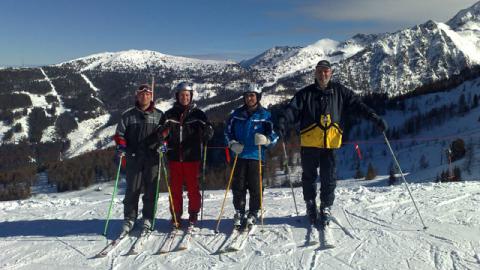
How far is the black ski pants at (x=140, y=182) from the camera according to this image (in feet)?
26.1

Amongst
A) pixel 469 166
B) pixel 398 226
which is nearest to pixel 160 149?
pixel 398 226

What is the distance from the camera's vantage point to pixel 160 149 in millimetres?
7664

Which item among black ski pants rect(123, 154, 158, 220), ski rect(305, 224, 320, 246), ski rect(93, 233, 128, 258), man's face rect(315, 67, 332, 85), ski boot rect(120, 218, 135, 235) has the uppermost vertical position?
man's face rect(315, 67, 332, 85)

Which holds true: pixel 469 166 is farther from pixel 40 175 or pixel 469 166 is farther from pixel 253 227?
pixel 40 175

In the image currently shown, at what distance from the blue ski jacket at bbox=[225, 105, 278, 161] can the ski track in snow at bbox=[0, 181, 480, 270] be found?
1464 millimetres

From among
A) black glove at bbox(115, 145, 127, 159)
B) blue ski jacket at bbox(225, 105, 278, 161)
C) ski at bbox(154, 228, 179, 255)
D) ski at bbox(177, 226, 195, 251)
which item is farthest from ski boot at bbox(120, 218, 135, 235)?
blue ski jacket at bbox(225, 105, 278, 161)

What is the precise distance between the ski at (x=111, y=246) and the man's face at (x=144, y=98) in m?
2.38

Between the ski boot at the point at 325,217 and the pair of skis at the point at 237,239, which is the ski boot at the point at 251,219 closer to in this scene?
the pair of skis at the point at 237,239

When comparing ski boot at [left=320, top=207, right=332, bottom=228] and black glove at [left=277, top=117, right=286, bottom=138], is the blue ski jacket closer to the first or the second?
black glove at [left=277, top=117, right=286, bottom=138]

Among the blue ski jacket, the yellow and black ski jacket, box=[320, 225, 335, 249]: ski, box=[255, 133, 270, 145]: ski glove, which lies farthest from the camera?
the blue ski jacket

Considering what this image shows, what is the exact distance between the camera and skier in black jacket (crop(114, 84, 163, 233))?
792 centimetres

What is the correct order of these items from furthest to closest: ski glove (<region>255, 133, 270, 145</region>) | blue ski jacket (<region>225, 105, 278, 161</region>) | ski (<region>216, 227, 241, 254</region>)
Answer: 1. blue ski jacket (<region>225, 105, 278, 161</region>)
2. ski glove (<region>255, 133, 270, 145</region>)
3. ski (<region>216, 227, 241, 254</region>)

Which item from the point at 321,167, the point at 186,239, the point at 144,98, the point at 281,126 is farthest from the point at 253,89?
the point at 186,239

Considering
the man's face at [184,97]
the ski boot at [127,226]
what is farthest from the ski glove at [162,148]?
the ski boot at [127,226]
